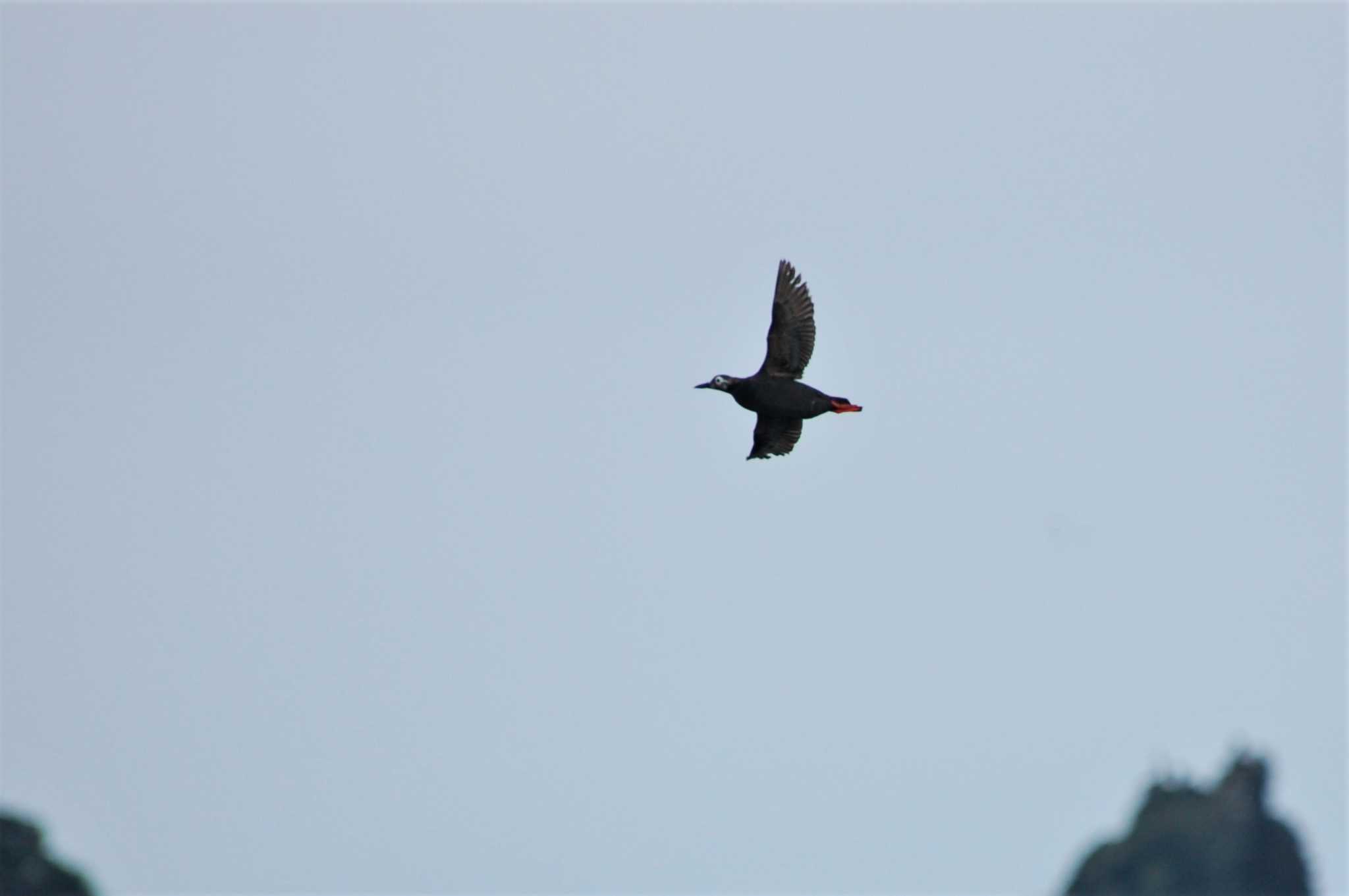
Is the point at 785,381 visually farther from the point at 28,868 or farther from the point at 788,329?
the point at 28,868

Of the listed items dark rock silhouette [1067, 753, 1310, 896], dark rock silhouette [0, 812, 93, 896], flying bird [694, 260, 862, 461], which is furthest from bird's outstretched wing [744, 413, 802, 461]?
dark rock silhouette [1067, 753, 1310, 896]

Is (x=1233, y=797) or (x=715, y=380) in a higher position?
(x=1233, y=797)

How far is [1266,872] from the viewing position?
126 meters

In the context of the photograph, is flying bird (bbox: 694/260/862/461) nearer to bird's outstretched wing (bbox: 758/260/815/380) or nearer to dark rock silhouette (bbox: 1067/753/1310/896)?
bird's outstretched wing (bbox: 758/260/815/380)

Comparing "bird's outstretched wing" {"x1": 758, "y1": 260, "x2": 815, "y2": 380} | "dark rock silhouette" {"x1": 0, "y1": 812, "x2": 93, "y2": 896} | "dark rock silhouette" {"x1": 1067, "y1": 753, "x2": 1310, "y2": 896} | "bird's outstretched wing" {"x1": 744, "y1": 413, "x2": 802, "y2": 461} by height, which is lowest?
"dark rock silhouette" {"x1": 0, "y1": 812, "x2": 93, "y2": 896}

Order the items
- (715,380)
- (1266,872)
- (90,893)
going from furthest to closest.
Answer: (1266,872)
(90,893)
(715,380)

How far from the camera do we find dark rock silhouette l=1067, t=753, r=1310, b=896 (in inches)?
4934

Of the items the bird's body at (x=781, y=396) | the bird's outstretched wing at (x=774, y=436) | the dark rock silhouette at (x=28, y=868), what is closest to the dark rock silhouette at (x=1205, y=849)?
the dark rock silhouette at (x=28, y=868)

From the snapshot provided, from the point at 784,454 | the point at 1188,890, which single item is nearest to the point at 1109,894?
the point at 1188,890

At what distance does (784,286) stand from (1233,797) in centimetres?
9055

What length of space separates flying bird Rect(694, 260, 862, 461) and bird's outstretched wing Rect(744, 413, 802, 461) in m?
0.01

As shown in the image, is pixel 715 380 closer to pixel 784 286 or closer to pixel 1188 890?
pixel 784 286

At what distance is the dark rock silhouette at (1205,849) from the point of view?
12531 cm

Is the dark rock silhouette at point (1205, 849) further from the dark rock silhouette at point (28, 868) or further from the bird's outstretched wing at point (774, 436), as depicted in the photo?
the bird's outstretched wing at point (774, 436)
